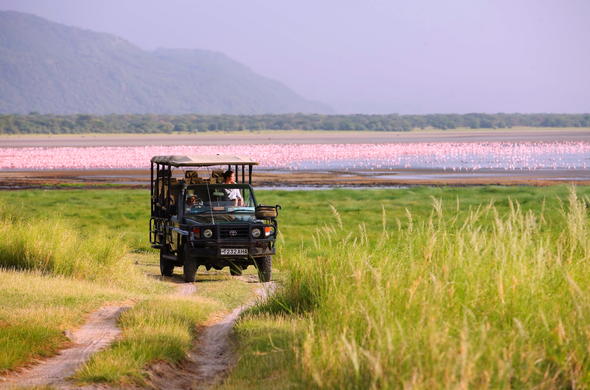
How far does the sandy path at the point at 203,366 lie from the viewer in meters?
12.2

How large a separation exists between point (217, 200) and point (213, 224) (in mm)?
1003

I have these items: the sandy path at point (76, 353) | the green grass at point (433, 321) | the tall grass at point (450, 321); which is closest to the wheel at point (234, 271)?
the sandy path at point (76, 353)

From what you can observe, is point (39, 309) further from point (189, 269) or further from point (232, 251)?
point (189, 269)

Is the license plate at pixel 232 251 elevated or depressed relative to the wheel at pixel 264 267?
elevated

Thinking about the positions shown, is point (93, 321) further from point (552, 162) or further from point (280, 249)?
point (552, 162)

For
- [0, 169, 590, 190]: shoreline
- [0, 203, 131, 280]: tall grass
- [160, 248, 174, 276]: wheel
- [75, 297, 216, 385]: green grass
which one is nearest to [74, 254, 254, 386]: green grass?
[75, 297, 216, 385]: green grass

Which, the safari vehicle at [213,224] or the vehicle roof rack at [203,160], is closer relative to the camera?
the safari vehicle at [213,224]

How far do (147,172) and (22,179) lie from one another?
1198cm

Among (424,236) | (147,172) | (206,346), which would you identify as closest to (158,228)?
(206,346)

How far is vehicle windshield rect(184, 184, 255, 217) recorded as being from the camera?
21.5 meters

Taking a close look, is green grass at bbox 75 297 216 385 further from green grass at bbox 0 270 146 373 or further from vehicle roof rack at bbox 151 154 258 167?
vehicle roof rack at bbox 151 154 258 167

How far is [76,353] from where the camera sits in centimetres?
1345

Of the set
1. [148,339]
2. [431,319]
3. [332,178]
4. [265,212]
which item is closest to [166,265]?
[265,212]

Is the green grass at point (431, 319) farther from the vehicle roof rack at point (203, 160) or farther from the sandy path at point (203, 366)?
the vehicle roof rack at point (203, 160)
